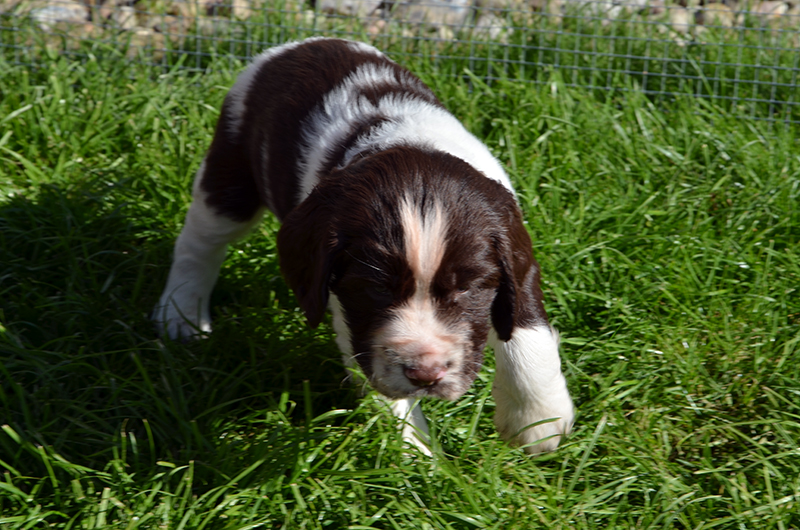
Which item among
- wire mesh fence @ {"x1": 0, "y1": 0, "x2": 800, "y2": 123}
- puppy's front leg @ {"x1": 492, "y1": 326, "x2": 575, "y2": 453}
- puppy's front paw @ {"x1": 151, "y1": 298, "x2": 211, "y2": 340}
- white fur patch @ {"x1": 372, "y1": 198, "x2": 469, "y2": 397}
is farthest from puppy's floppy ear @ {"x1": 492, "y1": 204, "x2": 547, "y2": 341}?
wire mesh fence @ {"x1": 0, "y1": 0, "x2": 800, "y2": 123}

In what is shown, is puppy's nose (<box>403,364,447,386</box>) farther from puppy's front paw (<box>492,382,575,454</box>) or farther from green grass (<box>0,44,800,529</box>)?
puppy's front paw (<box>492,382,575,454</box>)

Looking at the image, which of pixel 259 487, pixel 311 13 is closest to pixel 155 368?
pixel 259 487

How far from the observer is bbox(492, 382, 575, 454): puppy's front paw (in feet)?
10.3

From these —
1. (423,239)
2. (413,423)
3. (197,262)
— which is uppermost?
(423,239)

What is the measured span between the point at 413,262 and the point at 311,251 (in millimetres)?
413

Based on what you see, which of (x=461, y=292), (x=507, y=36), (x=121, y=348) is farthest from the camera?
(x=507, y=36)

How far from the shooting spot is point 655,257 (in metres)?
3.99

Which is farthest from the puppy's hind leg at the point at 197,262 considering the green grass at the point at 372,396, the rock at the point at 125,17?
the rock at the point at 125,17

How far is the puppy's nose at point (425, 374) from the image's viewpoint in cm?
249

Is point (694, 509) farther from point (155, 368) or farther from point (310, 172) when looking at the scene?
point (155, 368)

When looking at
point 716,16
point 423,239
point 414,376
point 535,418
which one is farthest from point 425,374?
point 716,16

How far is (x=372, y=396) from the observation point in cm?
316

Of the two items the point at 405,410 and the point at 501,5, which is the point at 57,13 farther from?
the point at 405,410

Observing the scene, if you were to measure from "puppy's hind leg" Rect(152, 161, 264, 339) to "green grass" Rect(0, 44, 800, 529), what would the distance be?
122mm
